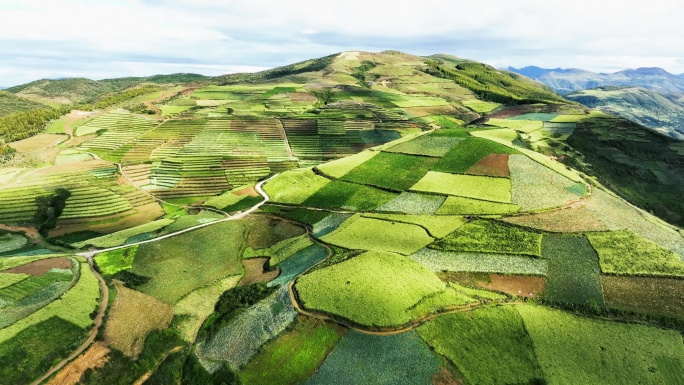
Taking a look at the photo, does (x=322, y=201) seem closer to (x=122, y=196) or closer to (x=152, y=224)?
(x=152, y=224)

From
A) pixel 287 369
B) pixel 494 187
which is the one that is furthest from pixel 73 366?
pixel 494 187

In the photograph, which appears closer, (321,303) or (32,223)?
(321,303)

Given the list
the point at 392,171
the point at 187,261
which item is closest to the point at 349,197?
the point at 392,171

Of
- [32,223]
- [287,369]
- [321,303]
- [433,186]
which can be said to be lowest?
[32,223]

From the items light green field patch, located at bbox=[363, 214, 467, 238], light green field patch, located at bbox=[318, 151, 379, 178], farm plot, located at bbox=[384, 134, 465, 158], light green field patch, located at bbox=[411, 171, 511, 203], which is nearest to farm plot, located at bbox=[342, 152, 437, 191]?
light green field patch, located at bbox=[318, 151, 379, 178]

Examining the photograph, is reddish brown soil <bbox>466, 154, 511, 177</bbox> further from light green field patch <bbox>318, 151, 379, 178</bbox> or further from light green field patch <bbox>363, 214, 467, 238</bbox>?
light green field patch <bbox>318, 151, 379, 178</bbox>

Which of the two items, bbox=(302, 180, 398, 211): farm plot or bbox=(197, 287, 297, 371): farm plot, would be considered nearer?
bbox=(197, 287, 297, 371): farm plot
